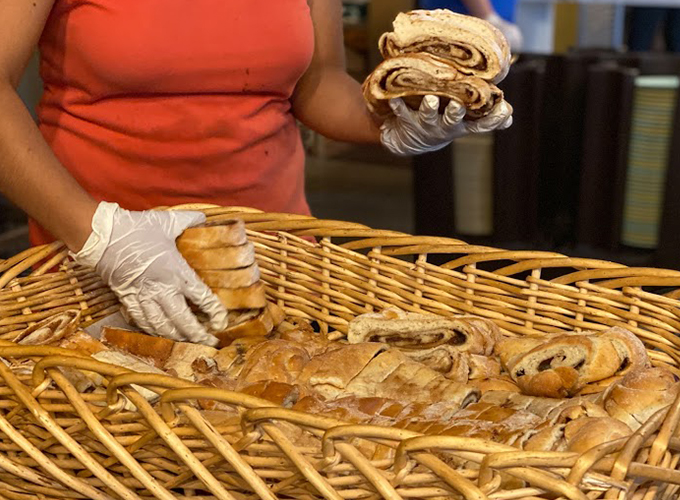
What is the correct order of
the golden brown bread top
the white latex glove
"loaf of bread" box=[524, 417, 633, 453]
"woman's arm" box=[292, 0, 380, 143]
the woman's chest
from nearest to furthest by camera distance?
"loaf of bread" box=[524, 417, 633, 453], the golden brown bread top, the woman's chest, "woman's arm" box=[292, 0, 380, 143], the white latex glove

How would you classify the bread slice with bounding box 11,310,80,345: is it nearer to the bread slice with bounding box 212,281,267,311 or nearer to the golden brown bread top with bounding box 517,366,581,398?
the bread slice with bounding box 212,281,267,311

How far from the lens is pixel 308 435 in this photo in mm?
985

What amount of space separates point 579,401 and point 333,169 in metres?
4.98

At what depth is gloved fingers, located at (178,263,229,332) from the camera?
1.43m

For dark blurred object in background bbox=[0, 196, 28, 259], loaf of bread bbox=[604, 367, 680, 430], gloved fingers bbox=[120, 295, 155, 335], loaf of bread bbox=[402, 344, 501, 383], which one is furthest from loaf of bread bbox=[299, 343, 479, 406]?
dark blurred object in background bbox=[0, 196, 28, 259]

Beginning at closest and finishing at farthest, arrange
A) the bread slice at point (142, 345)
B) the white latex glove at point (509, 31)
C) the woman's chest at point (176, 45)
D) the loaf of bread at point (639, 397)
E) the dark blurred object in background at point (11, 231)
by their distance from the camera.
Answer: the loaf of bread at point (639, 397)
the bread slice at point (142, 345)
the woman's chest at point (176, 45)
the white latex glove at point (509, 31)
the dark blurred object in background at point (11, 231)

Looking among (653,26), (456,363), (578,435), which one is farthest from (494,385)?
(653,26)

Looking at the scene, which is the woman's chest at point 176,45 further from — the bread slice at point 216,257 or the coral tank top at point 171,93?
the bread slice at point 216,257

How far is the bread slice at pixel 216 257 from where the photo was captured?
1470mm

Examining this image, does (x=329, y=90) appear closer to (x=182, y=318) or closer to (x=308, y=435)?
(x=182, y=318)

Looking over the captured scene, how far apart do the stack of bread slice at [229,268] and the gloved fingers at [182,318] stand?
0.11 ft

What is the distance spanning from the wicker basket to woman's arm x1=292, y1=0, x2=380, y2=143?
1.47ft

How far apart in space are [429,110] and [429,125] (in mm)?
79

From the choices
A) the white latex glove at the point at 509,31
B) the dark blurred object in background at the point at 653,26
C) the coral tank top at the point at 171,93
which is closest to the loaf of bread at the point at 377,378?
the coral tank top at the point at 171,93
